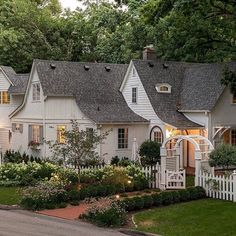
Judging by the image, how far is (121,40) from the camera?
160 ft

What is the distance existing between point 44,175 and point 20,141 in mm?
13145

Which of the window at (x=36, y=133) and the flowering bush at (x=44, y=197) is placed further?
the window at (x=36, y=133)

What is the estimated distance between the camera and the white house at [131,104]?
3450 centimetres

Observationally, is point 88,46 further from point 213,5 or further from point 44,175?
point 44,175

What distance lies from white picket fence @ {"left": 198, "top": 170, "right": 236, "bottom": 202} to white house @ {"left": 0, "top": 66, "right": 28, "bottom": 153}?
21777 millimetres

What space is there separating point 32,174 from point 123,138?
34.6 feet

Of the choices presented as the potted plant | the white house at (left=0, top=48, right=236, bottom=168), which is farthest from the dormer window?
the potted plant

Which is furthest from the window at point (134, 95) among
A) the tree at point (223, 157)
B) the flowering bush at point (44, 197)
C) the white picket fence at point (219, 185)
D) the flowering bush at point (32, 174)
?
the flowering bush at point (44, 197)

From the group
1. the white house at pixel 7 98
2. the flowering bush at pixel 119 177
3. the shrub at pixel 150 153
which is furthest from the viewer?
the white house at pixel 7 98

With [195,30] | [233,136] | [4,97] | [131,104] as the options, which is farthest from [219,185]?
[4,97]

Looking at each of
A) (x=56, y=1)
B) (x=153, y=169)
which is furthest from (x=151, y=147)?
(x=56, y=1)

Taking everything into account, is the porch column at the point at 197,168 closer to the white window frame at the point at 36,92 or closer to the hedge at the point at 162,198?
the hedge at the point at 162,198

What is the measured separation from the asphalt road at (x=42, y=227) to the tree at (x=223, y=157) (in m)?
8.68

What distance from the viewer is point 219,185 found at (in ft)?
74.2
